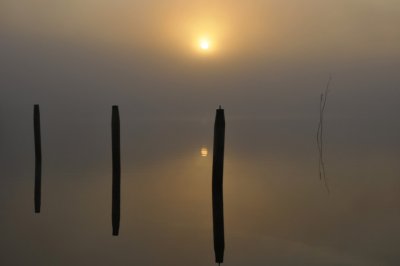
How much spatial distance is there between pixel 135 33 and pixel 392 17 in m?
0.94

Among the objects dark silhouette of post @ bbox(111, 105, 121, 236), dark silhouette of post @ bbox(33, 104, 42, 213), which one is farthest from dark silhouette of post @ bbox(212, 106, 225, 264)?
dark silhouette of post @ bbox(33, 104, 42, 213)

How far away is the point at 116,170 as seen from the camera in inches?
45.1

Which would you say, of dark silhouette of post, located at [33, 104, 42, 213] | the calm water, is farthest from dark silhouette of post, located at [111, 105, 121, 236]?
dark silhouette of post, located at [33, 104, 42, 213]

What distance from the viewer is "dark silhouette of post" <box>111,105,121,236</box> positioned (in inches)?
44.3

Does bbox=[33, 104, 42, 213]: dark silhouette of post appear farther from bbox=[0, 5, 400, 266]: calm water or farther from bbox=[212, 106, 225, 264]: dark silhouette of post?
bbox=[212, 106, 225, 264]: dark silhouette of post

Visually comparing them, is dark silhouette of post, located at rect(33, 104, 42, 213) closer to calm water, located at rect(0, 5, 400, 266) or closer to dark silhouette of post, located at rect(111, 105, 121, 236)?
calm water, located at rect(0, 5, 400, 266)

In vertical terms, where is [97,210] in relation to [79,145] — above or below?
below

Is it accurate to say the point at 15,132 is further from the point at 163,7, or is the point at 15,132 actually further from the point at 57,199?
the point at 163,7

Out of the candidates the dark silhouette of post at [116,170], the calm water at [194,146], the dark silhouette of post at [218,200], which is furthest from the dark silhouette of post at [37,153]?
the dark silhouette of post at [218,200]

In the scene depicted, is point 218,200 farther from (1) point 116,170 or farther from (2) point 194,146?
(1) point 116,170

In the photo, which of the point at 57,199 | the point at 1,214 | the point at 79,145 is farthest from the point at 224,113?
the point at 1,214

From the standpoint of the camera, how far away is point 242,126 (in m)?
1.12

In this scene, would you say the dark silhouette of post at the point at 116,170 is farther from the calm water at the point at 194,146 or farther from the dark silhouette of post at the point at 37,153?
the dark silhouette of post at the point at 37,153

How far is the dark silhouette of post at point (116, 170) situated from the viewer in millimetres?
1125
